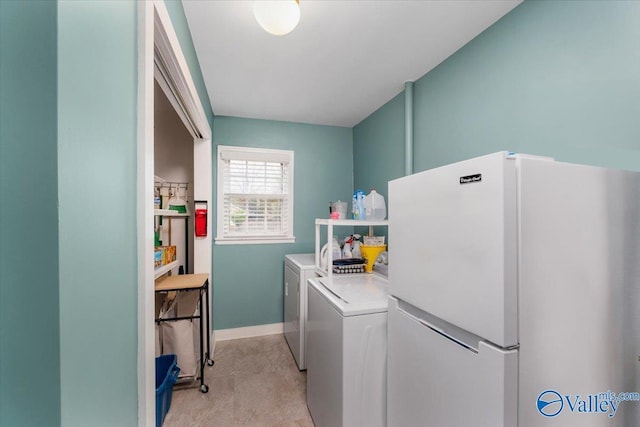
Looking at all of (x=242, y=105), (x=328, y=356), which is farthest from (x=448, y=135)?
(x=242, y=105)

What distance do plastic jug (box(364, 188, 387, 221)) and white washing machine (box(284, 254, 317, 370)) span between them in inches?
27.0

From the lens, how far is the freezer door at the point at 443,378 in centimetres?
75

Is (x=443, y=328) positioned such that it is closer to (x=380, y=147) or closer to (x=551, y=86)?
(x=551, y=86)

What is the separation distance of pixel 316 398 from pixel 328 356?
0.43 meters

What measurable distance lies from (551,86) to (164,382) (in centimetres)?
264

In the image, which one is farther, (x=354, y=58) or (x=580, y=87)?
(x=354, y=58)

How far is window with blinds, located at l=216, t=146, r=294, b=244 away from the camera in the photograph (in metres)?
2.92

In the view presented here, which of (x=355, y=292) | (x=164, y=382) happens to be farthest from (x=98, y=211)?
(x=164, y=382)

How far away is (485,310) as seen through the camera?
2.59 feet

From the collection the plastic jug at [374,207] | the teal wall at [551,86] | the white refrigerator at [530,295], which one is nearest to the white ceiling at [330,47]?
the teal wall at [551,86]

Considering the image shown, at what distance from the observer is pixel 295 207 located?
3139mm

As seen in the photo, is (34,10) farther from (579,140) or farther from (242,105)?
(242,105)

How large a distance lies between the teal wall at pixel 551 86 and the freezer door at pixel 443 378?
0.98 metres
